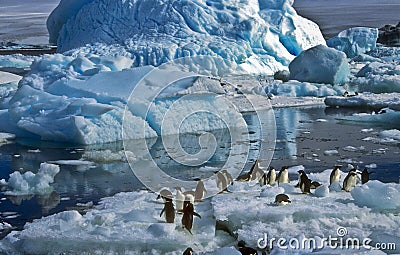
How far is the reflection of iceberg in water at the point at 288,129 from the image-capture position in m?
9.66

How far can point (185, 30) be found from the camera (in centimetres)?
1595

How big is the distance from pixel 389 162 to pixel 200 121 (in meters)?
3.57

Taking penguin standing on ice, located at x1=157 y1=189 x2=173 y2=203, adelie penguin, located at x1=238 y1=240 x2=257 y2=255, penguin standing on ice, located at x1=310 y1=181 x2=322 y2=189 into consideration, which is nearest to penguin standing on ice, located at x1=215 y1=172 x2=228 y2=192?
penguin standing on ice, located at x1=157 y1=189 x2=173 y2=203

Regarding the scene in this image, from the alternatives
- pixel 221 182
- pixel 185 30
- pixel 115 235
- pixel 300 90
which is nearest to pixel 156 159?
pixel 221 182

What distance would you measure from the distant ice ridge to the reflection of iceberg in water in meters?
2.64

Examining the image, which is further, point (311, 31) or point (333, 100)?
point (311, 31)

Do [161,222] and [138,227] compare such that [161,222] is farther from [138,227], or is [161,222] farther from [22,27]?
[22,27]

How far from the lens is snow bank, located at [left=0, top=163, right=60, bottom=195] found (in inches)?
300

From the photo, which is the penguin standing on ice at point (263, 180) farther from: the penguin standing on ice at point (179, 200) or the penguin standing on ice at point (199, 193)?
the penguin standing on ice at point (179, 200)

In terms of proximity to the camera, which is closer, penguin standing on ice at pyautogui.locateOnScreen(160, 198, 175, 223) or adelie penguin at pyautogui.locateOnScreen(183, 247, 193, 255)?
adelie penguin at pyautogui.locateOnScreen(183, 247, 193, 255)

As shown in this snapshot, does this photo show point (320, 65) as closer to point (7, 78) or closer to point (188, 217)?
point (7, 78)

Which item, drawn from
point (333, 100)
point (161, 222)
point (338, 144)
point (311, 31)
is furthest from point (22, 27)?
point (161, 222)

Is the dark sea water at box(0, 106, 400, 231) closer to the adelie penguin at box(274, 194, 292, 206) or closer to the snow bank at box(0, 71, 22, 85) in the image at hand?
the adelie penguin at box(274, 194, 292, 206)

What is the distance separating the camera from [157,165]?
8.98m
